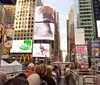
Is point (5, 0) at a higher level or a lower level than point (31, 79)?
higher

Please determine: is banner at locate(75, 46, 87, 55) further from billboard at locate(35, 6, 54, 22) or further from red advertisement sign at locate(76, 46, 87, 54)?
billboard at locate(35, 6, 54, 22)

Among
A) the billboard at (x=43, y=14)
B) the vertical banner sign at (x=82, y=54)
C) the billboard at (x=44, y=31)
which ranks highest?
the billboard at (x=43, y=14)

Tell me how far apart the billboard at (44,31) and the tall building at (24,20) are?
102 ft

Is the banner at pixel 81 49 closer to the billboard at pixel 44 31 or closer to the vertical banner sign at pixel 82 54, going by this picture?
the vertical banner sign at pixel 82 54

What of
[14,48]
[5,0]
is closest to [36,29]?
[14,48]

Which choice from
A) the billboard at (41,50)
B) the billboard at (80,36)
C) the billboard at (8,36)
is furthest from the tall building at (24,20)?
the billboard at (80,36)

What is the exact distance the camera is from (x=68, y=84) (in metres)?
11.0

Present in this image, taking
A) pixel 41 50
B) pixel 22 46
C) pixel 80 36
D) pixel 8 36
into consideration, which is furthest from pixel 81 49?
pixel 22 46

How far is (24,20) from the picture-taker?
96250 mm

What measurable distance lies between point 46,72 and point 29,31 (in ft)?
296

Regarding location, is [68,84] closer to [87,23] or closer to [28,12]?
[87,23]

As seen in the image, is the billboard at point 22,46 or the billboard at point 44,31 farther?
the billboard at point 22,46

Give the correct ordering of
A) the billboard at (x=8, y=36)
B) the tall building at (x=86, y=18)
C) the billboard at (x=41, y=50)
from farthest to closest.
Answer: the tall building at (x=86, y=18), the billboard at (x=41, y=50), the billboard at (x=8, y=36)

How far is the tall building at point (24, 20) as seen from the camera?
307ft
